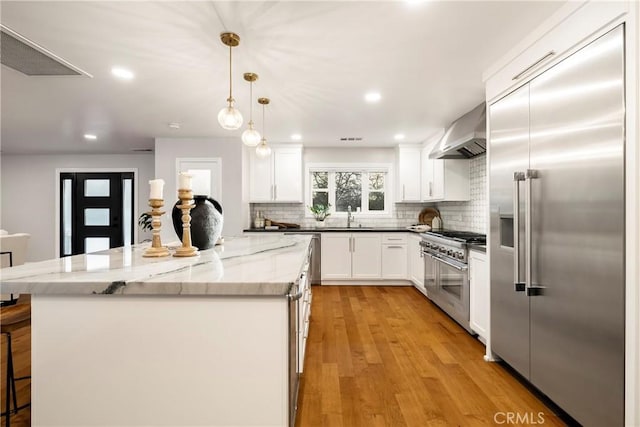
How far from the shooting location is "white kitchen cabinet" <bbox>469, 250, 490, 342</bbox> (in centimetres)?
274

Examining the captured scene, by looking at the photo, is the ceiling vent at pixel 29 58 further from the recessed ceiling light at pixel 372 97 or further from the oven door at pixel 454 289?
the oven door at pixel 454 289

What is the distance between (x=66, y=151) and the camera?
20.2 ft

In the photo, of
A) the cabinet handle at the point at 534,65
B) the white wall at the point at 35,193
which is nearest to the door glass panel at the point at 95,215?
the white wall at the point at 35,193

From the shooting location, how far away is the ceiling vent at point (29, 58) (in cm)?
209

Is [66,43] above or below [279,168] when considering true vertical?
above

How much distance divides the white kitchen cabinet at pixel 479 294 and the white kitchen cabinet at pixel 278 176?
307 cm

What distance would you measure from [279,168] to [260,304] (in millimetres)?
4311

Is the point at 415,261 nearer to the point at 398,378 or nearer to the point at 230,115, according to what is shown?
the point at 398,378

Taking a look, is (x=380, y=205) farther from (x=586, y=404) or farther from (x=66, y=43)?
(x=66, y=43)

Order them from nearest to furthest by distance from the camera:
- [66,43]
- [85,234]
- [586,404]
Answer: [586,404] → [66,43] → [85,234]

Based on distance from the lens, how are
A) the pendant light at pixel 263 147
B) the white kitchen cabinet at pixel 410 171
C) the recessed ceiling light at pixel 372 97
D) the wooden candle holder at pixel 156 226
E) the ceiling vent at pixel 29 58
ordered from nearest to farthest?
the wooden candle holder at pixel 156 226 → the ceiling vent at pixel 29 58 → the pendant light at pixel 263 147 → the recessed ceiling light at pixel 372 97 → the white kitchen cabinet at pixel 410 171

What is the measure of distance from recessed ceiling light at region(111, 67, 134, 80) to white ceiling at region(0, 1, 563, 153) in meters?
0.06

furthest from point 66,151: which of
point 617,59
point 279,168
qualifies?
point 617,59

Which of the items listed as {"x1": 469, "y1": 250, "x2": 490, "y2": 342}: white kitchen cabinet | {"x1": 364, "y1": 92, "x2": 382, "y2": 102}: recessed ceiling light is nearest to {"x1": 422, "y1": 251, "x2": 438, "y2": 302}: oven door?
{"x1": 469, "y1": 250, "x2": 490, "y2": 342}: white kitchen cabinet
